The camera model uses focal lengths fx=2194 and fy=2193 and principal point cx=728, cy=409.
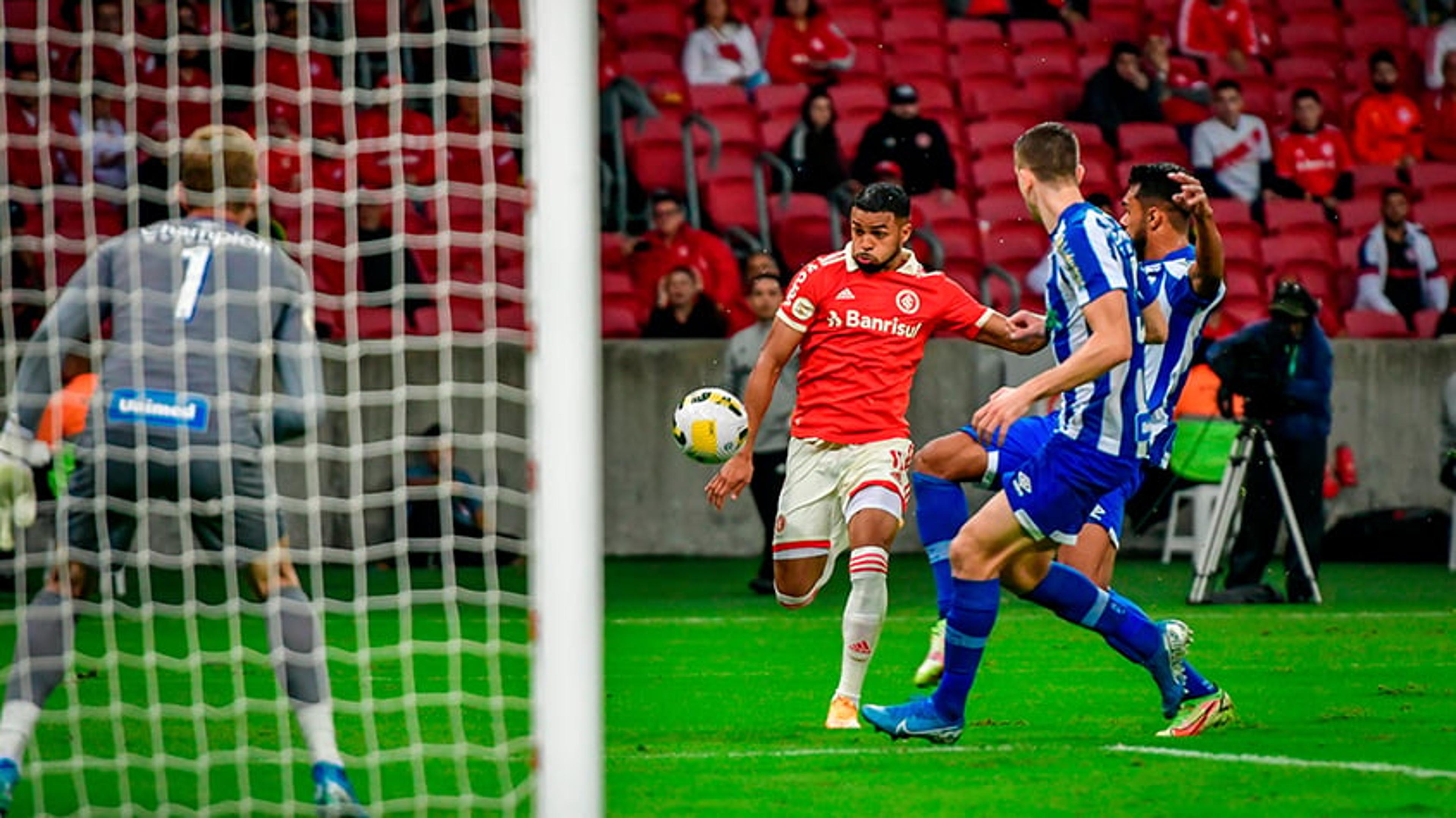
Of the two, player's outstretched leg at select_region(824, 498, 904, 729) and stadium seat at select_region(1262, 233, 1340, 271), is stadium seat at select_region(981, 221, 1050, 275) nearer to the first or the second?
stadium seat at select_region(1262, 233, 1340, 271)

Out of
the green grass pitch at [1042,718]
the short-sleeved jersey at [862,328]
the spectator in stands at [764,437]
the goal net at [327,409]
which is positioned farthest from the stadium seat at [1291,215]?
the short-sleeved jersey at [862,328]

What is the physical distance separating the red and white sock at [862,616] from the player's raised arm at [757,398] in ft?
1.48

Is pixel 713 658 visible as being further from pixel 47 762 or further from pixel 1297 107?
pixel 1297 107

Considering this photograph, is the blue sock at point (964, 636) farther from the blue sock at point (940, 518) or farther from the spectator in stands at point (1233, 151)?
the spectator in stands at point (1233, 151)

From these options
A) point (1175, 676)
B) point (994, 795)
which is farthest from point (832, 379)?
point (994, 795)

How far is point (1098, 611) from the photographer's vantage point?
661cm

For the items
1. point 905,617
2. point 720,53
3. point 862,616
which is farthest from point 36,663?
point 720,53

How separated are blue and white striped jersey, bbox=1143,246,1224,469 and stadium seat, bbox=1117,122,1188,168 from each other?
8708 millimetres

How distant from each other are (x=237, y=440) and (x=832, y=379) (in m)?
2.61

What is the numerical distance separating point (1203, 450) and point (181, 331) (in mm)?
9035

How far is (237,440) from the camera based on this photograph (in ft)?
17.6

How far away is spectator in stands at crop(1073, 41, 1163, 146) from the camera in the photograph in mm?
15844

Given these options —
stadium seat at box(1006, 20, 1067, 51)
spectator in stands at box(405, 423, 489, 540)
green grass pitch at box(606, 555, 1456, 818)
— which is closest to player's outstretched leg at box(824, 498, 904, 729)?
green grass pitch at box(606, 555, 1456, 818)

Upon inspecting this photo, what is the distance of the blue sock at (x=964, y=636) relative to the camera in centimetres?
622
